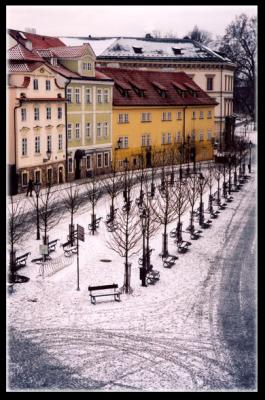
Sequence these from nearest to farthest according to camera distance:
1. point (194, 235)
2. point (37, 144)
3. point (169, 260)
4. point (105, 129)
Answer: point (169, 260) < point (194, 235) < point (37, 144) < point (105, 129)

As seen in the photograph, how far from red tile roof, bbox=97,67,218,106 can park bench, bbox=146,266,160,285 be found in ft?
95.2

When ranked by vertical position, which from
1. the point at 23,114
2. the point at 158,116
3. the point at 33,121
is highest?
the point at 158,116

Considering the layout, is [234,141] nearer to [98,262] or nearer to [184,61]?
[184,61]

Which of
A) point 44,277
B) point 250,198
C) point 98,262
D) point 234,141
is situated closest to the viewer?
point 44,277

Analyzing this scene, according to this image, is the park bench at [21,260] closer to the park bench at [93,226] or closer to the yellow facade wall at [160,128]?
the park bench at [93,226]

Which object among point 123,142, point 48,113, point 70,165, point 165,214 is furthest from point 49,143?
point 165,214

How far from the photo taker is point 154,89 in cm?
5644

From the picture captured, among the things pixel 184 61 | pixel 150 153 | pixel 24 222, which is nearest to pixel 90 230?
pixel 24 222

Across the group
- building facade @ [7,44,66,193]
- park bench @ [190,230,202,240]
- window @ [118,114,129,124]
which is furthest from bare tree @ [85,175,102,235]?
window @ [118,114,129,124]

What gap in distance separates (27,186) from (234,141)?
78.9ft

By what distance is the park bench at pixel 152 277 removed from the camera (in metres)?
23.3

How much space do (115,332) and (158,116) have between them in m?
38.3

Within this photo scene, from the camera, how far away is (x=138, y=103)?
52.8 metres

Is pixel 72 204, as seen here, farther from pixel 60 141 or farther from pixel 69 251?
pixel 60 141
